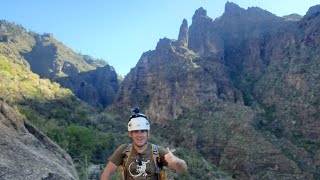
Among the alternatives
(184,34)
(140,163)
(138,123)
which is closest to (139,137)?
(138,123)

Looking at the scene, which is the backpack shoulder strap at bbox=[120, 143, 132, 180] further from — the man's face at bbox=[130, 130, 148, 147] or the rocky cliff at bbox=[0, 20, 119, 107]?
the rocky cliff at bbox=[0, 20, 119, 107]

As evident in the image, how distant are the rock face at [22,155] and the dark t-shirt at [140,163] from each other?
2.59m

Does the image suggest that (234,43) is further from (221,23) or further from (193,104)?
(193,104)

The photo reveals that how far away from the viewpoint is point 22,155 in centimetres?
741

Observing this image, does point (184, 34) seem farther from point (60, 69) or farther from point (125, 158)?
point (125, 158)

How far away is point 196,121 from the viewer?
72625 mm

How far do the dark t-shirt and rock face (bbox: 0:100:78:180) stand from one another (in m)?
2.59

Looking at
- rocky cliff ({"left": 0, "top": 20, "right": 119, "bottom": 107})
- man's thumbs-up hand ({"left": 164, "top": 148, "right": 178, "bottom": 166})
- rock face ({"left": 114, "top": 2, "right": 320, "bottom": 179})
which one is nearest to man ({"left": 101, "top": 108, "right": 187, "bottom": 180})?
man's thumbs-up hand ({"left": 164, "top": 148, "right": 178, "bottom": 166})

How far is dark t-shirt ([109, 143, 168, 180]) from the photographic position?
4656 millimetres

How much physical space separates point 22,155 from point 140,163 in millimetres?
3574

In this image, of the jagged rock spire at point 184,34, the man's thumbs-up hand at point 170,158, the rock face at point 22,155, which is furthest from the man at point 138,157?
the jagged rock spire at point 184,34

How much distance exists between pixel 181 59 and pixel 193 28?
2430 centimetres

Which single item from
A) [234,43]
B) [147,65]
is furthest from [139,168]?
[234,43]

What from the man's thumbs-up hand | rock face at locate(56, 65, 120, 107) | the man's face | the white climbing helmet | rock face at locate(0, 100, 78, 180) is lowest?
rock face at locate(0, 100, 78, 180)
